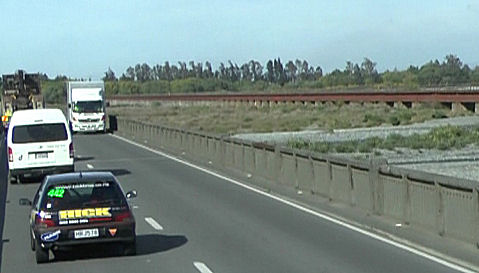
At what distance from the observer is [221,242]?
15812mm

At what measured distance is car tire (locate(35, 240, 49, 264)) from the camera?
13.6m

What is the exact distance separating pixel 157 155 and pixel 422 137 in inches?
629

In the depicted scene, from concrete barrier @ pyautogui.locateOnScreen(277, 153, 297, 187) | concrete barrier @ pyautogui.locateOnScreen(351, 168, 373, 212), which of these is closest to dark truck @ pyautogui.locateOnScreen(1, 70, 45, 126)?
concrete barrier @ pyautogui.locateOnScreen(277, 153, 297, 187)

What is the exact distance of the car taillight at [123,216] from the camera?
1367cm

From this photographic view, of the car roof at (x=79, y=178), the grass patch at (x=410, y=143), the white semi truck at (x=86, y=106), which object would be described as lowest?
the grass patch at (x=410, y=143)

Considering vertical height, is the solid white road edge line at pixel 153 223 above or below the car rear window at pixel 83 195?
below

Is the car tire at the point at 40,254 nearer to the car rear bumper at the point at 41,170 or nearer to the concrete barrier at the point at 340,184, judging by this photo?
the concrete barrier at the point at 340,184

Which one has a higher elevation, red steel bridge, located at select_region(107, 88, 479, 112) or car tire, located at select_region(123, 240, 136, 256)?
car tire, located at select_region(123, 240, 136, 256)

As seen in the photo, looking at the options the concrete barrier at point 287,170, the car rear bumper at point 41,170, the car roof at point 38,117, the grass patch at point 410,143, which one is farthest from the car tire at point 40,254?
the grass patch at point 410,143

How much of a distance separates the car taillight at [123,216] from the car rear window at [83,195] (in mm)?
163

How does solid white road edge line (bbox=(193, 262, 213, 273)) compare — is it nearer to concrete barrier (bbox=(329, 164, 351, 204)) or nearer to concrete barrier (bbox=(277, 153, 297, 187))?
concrete barrier (bbox=(329, 164, 351, 204))

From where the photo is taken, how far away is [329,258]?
13.7 meters

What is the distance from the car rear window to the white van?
1521 centimetres

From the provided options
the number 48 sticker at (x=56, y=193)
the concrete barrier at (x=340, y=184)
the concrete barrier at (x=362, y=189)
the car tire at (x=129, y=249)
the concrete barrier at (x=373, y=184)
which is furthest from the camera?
the concrete barrier at (x=340, y=184)
